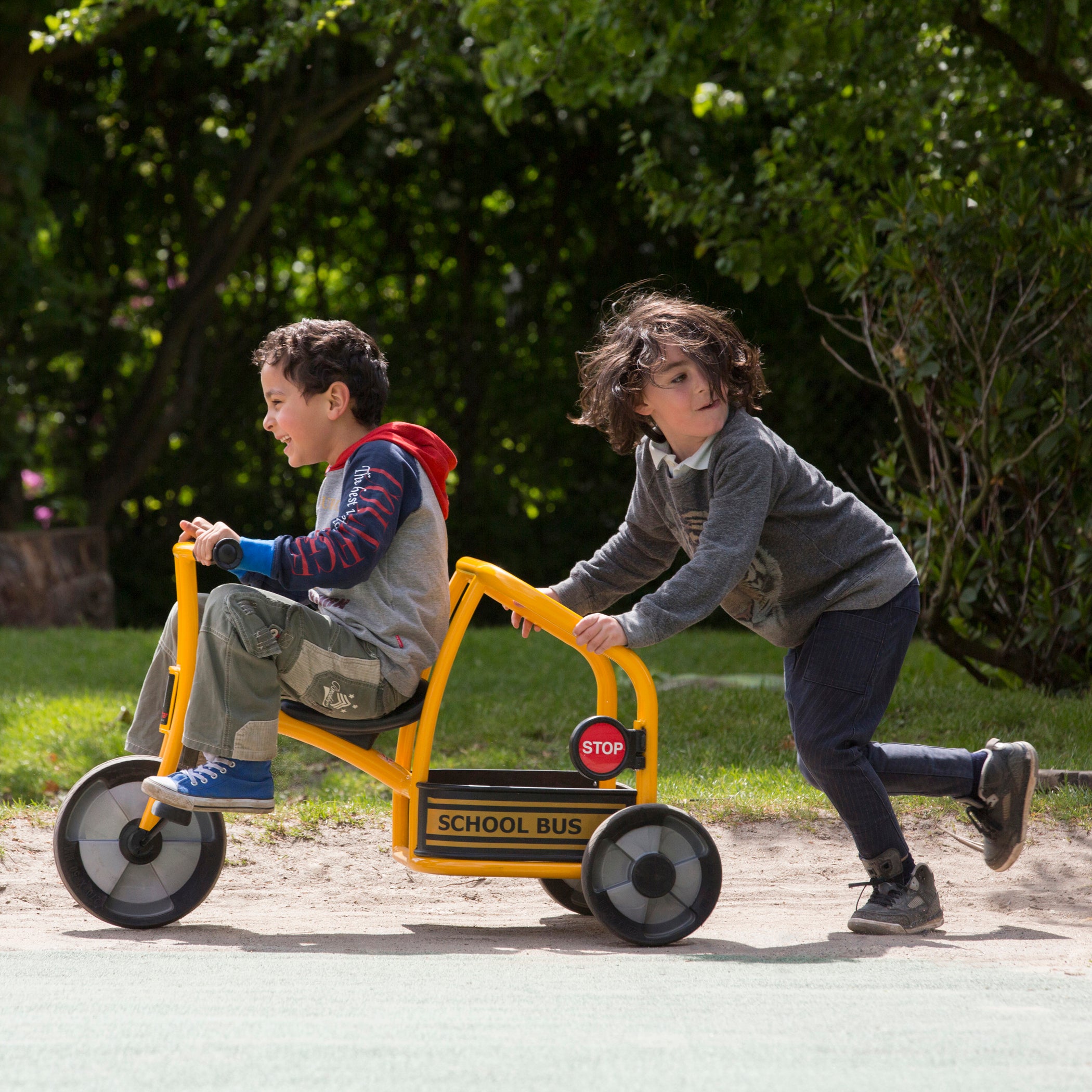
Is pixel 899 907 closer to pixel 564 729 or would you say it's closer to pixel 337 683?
pixel 337 683

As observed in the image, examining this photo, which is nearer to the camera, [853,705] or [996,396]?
[853,705]

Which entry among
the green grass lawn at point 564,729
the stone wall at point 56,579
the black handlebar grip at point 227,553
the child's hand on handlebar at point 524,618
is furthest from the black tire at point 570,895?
the stone wall at point 56,579

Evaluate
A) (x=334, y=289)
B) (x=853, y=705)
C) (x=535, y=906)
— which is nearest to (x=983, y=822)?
(x=853, y=705)

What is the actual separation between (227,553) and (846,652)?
1367mm

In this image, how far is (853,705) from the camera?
3041 mm

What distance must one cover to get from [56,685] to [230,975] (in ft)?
14.0

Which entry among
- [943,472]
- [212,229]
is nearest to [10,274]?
[212,229]

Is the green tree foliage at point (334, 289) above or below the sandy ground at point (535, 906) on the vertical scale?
above

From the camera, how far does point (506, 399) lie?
1101 cm

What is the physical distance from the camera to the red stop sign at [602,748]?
9.64 ft

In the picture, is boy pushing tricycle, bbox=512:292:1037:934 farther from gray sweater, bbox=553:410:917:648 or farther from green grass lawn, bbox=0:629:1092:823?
green grass lawn, bbox=0:629:1092:823

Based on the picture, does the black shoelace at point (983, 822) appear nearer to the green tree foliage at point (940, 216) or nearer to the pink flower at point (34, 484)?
the green tree foliage at point (940, 216)

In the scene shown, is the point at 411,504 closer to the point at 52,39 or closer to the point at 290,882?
the point at 290,882

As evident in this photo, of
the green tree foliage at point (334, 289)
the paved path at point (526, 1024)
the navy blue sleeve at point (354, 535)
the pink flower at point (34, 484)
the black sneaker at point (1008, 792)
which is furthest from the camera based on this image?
the pink flower at point (34, 484)
